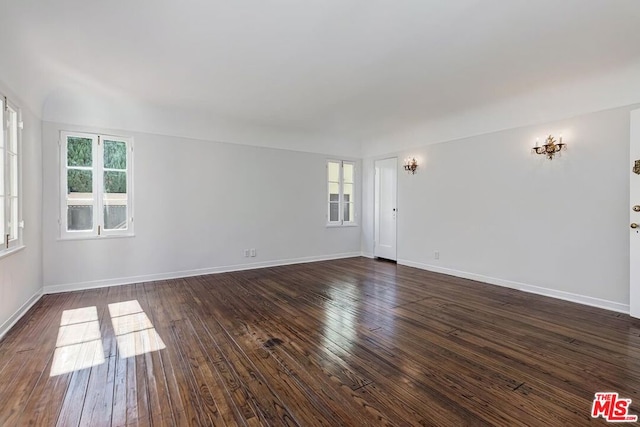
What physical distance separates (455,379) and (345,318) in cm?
136

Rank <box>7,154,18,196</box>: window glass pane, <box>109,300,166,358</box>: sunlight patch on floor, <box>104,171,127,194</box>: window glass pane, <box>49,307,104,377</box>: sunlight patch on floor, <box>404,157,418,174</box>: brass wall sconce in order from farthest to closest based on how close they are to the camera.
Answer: <box>404,157,418,174</box>: brass wall sconce → <box>104,171,127,194</box>: window glass pane → <box>7,154,18,196</box>: window glass pane → <box>109,300,166,358</box>: sunlight patch on floor → <box>49,307,104,377</box>: sunlight patch on floor

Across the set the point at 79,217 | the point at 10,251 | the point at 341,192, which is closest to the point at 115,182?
the point at 79,217

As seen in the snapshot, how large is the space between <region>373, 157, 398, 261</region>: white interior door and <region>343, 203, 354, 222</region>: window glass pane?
62 cm

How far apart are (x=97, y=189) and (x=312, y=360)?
4.18 m

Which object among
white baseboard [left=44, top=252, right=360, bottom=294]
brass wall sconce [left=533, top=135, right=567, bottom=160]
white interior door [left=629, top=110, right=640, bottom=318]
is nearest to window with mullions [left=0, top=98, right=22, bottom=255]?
white baseboard [left=44, top=252, right=360, bottom=294]

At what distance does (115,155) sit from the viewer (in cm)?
463

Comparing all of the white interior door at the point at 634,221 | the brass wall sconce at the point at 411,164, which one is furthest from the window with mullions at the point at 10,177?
the white interior door at the point at 634,221

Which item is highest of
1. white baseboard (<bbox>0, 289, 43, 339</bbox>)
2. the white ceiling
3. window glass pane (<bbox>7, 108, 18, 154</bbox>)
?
the white ceiling

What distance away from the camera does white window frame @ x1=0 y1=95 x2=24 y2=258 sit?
9.79 ft

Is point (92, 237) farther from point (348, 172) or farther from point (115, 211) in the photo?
point (348, 172)

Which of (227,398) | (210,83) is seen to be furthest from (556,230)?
(210,83)

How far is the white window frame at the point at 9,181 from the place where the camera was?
298cm

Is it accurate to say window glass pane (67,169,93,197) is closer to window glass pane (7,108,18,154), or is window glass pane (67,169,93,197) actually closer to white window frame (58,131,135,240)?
white window frame (58,131,135,240)

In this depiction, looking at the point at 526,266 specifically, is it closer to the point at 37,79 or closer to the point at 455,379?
the point at 455,379
